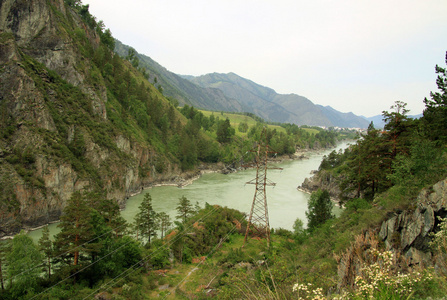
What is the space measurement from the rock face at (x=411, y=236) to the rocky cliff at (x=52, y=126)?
3376cm

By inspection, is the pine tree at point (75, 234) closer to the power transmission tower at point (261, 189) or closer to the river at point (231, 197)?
the power transmission tower at point (261, 189)

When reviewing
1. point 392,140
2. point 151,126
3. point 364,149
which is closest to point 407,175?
point 392,140

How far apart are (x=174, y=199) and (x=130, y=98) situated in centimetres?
3434

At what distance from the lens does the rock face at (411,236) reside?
265 inches

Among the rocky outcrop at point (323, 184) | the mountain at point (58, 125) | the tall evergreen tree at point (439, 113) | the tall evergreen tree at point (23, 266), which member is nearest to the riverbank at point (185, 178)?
the mountain at point (58, 125)

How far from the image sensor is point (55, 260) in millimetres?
14500

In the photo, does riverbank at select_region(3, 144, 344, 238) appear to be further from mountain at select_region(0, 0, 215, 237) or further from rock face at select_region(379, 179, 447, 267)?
rock face at select_region(379, 179, 447, 267)

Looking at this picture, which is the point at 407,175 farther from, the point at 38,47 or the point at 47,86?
the point at 38,47

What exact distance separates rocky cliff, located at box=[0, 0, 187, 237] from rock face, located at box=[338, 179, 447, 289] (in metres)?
33.8

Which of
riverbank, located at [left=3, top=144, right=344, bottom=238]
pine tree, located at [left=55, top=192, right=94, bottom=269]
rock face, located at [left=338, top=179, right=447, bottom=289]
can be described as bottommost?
riverbank, located at [left=3, top=144, right=344, bottom=238]

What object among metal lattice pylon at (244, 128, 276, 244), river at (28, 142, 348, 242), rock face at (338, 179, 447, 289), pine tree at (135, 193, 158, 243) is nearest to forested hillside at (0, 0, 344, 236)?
river at (28, 142, 348, 242)

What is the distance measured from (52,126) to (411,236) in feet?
138

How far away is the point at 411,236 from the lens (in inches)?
295

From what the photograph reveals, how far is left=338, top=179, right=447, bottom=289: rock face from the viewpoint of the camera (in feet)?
22.0
